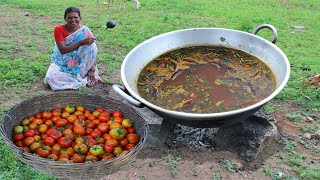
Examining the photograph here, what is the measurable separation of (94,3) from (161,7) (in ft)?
6.02

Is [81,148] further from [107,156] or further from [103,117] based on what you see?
[103,117]

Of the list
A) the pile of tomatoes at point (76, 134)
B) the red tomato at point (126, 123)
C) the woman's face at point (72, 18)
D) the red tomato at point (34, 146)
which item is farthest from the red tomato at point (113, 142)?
the woman's face at point (72, 18)

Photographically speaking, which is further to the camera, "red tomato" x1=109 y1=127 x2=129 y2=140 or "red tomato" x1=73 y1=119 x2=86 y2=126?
"red tomato" x1=73 y1=119 x2=86 y2=126

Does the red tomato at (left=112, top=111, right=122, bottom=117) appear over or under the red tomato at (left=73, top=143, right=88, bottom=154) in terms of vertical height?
over

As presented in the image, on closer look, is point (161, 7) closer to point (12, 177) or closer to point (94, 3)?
point (94, 3)

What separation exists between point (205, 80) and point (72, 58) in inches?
85.0

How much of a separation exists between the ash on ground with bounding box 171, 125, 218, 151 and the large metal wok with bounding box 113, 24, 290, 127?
2.80 feet

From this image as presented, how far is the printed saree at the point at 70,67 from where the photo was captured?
4816 mm

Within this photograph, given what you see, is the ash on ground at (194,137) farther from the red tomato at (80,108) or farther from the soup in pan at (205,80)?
the red tomato at (80,108)

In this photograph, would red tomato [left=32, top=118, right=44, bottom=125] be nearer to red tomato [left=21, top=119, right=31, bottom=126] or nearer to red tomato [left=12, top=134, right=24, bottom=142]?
red tomato [left=21, top=119, right=31, bottom=126]

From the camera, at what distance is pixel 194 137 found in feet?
Result: 12.9

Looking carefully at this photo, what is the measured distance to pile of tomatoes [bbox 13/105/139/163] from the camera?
108 inches

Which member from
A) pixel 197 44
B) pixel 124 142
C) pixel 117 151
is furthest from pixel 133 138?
pixel 197 44

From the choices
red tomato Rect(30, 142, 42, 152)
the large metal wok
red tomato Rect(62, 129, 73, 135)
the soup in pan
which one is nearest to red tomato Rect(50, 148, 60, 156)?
red tomato Rect(30, 142, 42, 152)
